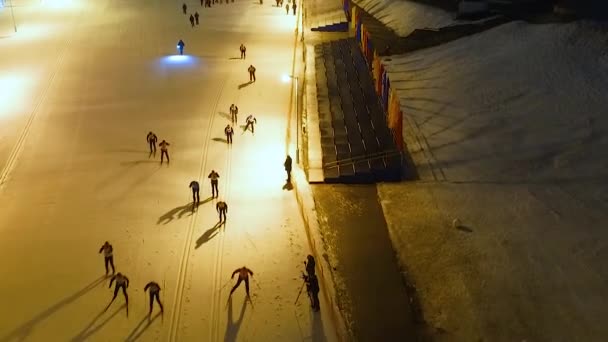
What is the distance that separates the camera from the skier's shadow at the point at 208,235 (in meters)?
15.5

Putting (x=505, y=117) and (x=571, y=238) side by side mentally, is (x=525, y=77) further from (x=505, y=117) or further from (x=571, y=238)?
(x=571, y=238)

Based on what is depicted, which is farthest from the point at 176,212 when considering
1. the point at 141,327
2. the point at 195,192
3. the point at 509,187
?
the point at 509,187

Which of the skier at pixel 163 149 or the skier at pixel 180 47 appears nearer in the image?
the skier at pixel 163 149

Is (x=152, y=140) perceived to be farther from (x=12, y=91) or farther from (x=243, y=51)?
(x=243, y=51)

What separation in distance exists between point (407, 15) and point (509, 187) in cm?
2211

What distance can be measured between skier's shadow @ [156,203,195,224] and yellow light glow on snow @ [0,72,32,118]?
14028 millimetres

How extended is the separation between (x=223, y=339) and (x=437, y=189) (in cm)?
864

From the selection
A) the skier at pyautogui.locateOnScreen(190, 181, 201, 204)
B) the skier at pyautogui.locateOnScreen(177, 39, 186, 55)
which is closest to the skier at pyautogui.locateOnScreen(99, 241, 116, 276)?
the skier at pyautogui.locateOnScreen(190, 181, 201, 204)

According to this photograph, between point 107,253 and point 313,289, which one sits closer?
point 313,289

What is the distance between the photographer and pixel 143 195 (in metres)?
18.3

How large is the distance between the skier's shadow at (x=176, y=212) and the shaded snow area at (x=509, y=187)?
6105mm

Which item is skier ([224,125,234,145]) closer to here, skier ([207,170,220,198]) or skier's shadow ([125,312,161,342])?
skier ([207,170,220,198])

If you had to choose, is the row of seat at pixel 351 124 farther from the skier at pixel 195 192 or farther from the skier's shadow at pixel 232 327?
the skier's shadow at pixel 232 327

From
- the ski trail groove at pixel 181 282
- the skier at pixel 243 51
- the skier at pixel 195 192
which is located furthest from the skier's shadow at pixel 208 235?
the skier at pixel 243 51
